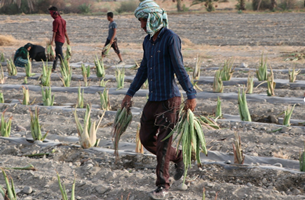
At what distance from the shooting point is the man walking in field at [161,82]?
2418mm

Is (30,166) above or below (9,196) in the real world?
below

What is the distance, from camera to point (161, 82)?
2492mm

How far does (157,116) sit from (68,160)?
1163mm

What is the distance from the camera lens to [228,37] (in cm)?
1303

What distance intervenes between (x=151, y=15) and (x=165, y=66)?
33cm

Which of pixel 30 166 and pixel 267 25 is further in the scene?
pixel 267 25

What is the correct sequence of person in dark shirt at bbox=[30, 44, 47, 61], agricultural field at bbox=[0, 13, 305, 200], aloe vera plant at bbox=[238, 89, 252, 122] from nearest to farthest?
agricultural field at bbox=[0, 13, 305, 200]
aloe vera plant at bbox=[238, 89, 252, 122]
person in dark shirt at bbox=[30, 44, 47, 61]

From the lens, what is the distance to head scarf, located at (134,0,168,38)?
240 cm

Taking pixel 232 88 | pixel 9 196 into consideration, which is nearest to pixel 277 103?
pixel 232 88

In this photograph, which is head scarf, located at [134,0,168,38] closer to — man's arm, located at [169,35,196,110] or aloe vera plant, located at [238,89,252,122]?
man's arm, located at [169,35,196,110]

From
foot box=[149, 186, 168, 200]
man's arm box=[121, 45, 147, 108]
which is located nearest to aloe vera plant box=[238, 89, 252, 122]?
man's arm box=[121, 45, 147, 108]

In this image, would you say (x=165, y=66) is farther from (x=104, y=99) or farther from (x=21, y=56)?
(x=21, y=56)

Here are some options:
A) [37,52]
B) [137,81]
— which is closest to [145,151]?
[137,81]

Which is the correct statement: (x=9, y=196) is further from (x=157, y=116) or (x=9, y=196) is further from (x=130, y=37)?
(x=130, y=37)
